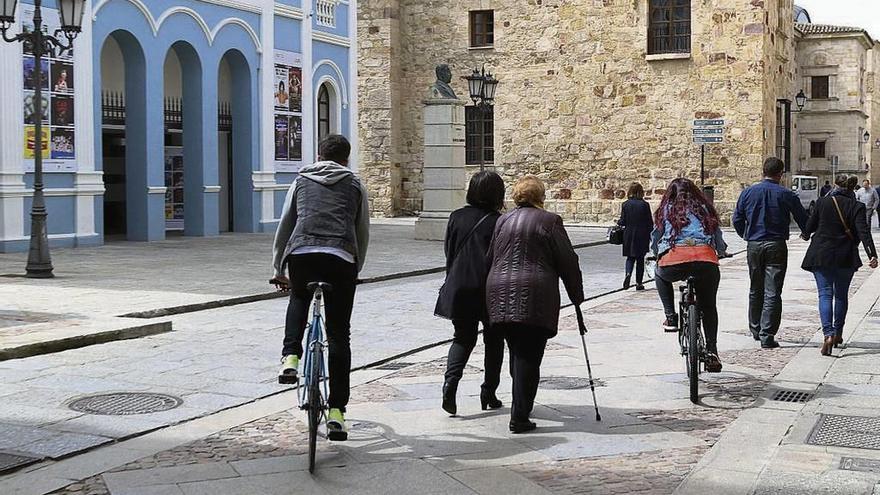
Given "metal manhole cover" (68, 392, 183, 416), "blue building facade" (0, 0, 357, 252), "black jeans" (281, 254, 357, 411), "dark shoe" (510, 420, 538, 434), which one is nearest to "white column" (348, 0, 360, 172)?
"blue building facade" (0, 0, 357, 252)

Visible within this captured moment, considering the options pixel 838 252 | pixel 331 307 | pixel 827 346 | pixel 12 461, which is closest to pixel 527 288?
pixel 331 307

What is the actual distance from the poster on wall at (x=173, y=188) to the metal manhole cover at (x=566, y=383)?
1800cm

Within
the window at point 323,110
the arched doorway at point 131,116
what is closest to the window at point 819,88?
the window at point 323,110

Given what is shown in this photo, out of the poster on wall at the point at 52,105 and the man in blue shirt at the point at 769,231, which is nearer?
the man in blue shirt at the point at 769,231

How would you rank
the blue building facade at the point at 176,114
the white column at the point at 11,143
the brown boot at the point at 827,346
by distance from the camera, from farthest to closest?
the blue building facade at the point at 176,114 → the white column at the point at 11,143 → the brown boot at the point at 827,346

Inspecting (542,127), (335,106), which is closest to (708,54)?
(542,127)

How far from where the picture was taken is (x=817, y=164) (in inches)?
2159

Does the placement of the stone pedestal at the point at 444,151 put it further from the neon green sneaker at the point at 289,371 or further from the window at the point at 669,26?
the neon green sneaker at the point at 289,371

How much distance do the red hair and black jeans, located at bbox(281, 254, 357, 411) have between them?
2.96 metres

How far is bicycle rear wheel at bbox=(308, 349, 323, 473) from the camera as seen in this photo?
19.0 ft

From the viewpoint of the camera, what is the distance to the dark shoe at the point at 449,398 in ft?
23.7

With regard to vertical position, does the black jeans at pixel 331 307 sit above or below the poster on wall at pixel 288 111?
below

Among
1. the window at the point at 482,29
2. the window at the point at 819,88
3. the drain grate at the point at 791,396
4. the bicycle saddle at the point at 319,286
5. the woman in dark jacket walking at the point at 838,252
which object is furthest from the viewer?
the window at the point at 819,88

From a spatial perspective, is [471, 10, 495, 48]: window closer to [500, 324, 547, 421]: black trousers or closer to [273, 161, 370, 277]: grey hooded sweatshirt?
[500, 324, 547, 421]: black trousers
